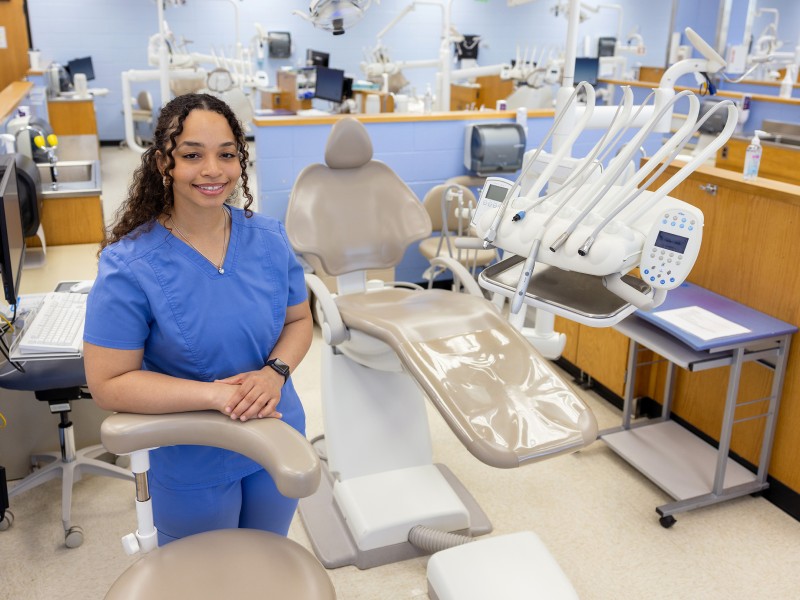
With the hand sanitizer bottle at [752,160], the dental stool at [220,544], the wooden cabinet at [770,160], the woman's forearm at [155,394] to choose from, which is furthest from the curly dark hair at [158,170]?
the wooden cabinet at [770,160]

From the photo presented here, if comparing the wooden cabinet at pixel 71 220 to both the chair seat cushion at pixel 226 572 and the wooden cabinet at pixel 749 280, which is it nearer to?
the wooden cabinet at pixel 749 280

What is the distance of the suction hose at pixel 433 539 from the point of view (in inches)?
87.4

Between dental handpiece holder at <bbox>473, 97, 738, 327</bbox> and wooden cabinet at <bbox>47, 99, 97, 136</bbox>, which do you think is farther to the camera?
wooden cabinet at <bbox>47, 99, 97, 136</bbox>

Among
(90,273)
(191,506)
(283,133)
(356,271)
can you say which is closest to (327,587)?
(191,506)

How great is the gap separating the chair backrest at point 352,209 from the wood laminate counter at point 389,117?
1.38m

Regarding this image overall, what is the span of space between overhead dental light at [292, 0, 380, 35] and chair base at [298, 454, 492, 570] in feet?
5.63

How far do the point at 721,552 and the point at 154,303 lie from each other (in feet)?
6.57

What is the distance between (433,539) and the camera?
2.24 meters

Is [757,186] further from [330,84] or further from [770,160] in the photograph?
[330,84]

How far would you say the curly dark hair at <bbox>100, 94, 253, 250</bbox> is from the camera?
54.9 inches

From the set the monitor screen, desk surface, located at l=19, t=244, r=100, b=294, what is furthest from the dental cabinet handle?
the monitor screen

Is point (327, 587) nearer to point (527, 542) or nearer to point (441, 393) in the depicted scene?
point (441, 393)

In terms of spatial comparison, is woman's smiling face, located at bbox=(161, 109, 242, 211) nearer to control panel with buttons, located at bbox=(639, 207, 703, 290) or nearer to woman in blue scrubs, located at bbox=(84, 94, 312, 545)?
woman in blue scrubs, located at bbox=(84, 94, 312, 545)

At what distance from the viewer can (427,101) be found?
5340 mm
